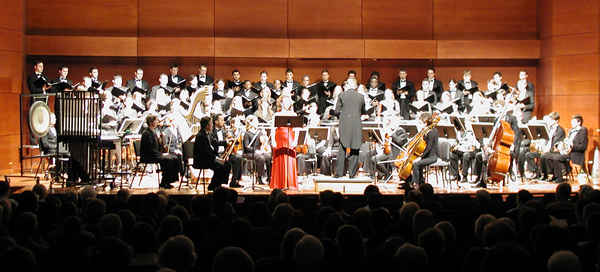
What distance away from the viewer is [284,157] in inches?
315

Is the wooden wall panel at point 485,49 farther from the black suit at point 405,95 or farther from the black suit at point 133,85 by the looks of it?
the black suit at point 133,85

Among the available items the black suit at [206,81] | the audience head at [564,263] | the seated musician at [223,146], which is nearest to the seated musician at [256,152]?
the seated musician at [223,146]

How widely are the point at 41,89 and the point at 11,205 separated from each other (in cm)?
676

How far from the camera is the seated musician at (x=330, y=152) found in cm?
955

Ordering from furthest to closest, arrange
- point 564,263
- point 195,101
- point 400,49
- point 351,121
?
point 400,49 < point 195,101 < point 351,121 < point 564,263

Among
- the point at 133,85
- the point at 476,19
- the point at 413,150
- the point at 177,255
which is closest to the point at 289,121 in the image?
the point at 413,150

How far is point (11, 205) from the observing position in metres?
4.45

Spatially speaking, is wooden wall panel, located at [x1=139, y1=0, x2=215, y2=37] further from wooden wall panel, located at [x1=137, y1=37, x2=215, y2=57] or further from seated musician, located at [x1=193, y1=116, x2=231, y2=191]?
seated musician, located at [x1=193, y1=116, x2=231, y2=191]

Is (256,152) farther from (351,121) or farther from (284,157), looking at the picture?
(351,121)

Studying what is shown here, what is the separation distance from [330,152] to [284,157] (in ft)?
5.28

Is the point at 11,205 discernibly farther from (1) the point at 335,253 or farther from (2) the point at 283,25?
(2) the point at 283,25

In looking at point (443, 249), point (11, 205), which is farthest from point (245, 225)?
point (11, 205)

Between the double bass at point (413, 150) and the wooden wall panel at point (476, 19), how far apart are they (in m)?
5.48

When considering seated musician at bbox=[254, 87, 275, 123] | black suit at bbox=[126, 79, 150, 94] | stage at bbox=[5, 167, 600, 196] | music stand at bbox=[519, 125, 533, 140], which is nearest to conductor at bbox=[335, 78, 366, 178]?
stage at bbox=[5, 167, 600, 196]
